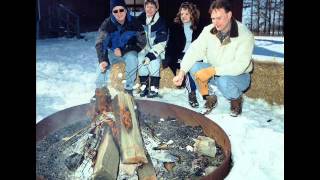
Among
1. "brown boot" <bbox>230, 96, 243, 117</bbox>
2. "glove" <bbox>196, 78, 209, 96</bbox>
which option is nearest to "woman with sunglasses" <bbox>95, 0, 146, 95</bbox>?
"glove" <bbox>196, 78, 209, 96</bbox>

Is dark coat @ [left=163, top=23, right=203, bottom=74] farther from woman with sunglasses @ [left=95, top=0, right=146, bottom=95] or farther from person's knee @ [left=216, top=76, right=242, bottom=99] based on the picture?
person's knee @ [left=216, top=76, right=242, bottom=99]

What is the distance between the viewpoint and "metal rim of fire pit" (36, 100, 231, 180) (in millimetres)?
3084

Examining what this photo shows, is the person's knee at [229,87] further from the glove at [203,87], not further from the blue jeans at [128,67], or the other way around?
the blue jeans at [128,67]

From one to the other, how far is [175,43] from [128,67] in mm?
483

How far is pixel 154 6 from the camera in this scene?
3.25 metres

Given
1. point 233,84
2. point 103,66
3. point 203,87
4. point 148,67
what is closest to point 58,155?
point 103,66

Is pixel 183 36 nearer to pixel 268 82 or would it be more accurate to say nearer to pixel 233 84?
pixel 233 84

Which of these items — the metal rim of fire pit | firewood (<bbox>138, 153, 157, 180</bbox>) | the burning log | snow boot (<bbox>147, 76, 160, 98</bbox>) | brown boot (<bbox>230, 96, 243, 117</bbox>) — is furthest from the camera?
snow boot (<bbox>147, 76, 160, 98</bbox>)

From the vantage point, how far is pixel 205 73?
3248 millimetres

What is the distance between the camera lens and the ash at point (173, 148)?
288cm

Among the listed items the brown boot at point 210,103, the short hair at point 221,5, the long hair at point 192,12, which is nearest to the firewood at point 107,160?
the brown boot at point 210,103

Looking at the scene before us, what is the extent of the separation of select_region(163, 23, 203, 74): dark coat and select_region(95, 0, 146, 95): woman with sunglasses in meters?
0.25
